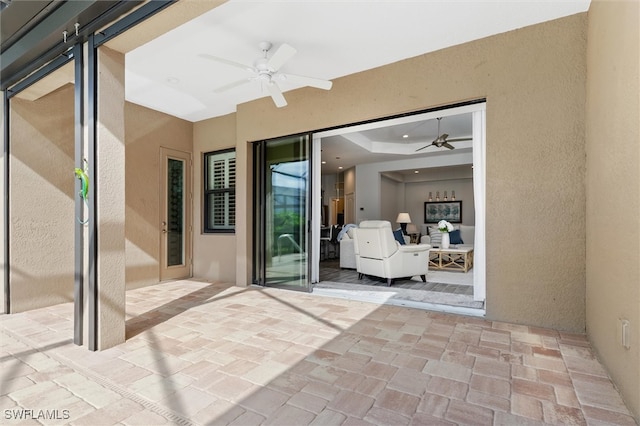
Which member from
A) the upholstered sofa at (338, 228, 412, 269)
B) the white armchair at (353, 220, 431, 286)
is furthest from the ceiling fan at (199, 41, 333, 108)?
the upholstered sofa at (338, 228, 412, 269)

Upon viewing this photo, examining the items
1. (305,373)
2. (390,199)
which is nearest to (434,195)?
(390,199)

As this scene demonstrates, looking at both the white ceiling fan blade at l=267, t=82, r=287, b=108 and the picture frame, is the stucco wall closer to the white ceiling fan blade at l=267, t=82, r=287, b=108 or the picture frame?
the white ceiling fan blade at l=267, t=82, r=287, b=108

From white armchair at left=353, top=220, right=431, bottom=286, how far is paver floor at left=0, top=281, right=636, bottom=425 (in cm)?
168

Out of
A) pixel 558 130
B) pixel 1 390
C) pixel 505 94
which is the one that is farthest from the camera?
pixel 505 94

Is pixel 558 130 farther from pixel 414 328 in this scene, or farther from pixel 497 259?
pixel 414 328

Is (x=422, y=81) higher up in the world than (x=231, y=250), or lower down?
higher up

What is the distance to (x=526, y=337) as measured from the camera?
8.83 ft

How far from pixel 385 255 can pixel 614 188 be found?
3.14 meters

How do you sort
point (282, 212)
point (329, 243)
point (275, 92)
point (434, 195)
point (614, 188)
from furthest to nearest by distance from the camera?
point (434, 195) → point (329, 243) → point (282, 212) → point (275, 92) → point (614, 188)

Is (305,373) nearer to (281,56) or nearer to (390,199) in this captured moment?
(281,56)

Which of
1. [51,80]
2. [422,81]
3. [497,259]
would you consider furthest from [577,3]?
[51,80]

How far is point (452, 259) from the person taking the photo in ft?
20.9

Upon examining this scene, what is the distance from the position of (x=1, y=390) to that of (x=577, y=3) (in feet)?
16.2

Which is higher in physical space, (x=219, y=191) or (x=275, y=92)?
(x=275, y=92)
